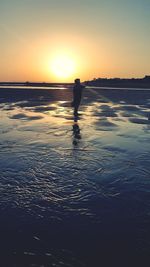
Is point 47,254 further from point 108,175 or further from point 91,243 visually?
point 108,175

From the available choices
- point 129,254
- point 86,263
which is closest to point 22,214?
point 86,263

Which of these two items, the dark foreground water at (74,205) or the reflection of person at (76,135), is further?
the reflection of person at (76,135)

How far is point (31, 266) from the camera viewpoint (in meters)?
3.68

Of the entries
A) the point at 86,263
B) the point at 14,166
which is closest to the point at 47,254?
the point at 86,263

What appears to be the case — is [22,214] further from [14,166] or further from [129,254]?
[14,166]

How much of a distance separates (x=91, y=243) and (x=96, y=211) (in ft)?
3.18

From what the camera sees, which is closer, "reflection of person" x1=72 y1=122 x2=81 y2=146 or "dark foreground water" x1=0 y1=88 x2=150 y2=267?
"dark foreground water" x1=0 y1=88 x2=150 y2=267

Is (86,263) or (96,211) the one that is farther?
(96,211)

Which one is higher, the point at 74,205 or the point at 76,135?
the point at 76,135

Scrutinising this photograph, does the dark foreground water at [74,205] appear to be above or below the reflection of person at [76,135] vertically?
below

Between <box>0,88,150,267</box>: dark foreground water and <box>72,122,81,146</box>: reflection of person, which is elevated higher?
<box>72,122,81,146</box>: reflection of person

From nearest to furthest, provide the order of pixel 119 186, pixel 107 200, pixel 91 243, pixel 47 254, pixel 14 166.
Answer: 1. pixel 47 254
2. pixel 91 243
3. pixel 107 200
4. pixel 119 186
5. pixel 14 166

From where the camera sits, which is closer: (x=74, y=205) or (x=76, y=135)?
(x=74, y=205)

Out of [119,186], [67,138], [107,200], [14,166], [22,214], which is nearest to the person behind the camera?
[22,214]
